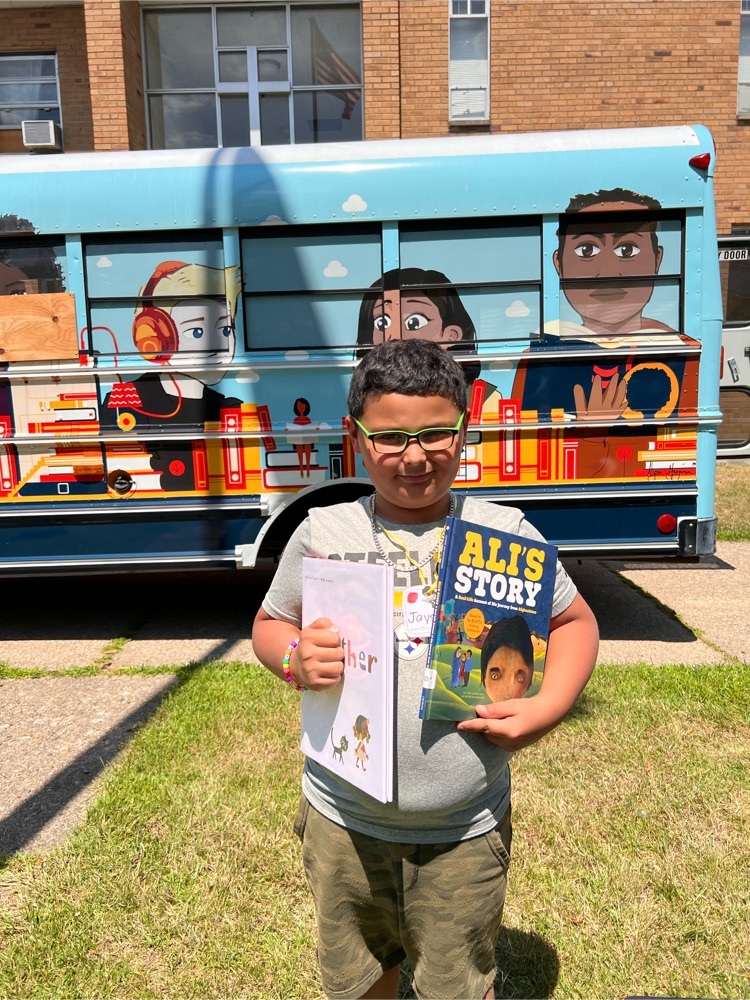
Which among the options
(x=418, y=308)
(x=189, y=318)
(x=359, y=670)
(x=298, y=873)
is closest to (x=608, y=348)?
(x=418, y=308)

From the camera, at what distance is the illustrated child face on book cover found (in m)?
1.30

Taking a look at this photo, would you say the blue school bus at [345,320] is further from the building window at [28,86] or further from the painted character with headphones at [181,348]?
the building window at [28,86]

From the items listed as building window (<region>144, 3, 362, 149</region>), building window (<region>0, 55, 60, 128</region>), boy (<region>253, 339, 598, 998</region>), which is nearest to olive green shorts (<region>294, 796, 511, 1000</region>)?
boy (<region>253, 339, 598, 998</region>)

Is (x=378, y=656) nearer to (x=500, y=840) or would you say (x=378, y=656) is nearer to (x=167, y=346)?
(x=500, y=840)

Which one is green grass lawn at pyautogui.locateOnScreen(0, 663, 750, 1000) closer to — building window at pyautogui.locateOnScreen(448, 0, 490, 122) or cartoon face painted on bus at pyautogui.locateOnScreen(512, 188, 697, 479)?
cartoon face painted on bus at pyautogui.locateOnScreen(512, 188, 697, 479)

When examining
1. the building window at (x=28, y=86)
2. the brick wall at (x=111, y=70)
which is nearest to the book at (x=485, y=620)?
the brick wall at (x=111, y=70)

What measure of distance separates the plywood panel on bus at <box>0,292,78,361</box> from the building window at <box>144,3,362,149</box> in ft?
26.4

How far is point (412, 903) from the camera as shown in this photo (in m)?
1.49

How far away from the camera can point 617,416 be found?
4664 millimetres

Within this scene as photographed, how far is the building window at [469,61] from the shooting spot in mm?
11133

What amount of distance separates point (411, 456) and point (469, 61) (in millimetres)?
11893

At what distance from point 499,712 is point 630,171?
4.13m

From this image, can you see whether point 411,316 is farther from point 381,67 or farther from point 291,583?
point 381,67

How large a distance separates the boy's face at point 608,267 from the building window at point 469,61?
308 inches
